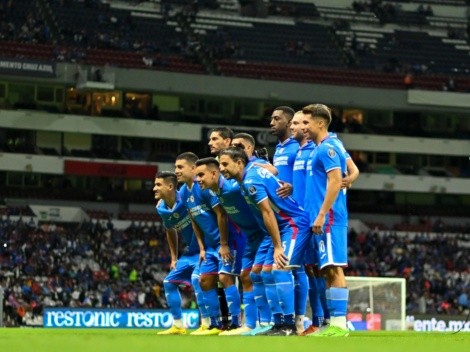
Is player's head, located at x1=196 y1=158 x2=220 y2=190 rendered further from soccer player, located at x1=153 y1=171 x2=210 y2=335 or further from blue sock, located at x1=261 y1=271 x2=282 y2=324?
soccer player, located at x1=153 y1=171 x2=210 y2=335

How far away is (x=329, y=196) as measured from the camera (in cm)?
1302

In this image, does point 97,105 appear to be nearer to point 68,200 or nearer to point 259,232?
point 68,200

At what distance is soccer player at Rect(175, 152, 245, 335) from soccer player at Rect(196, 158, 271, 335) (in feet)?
1.28

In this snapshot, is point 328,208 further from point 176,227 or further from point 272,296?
point 176,227

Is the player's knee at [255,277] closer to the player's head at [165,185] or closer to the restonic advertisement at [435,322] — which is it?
the player's head at [165,185]

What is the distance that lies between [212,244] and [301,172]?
2.04 meters

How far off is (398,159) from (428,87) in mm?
4467

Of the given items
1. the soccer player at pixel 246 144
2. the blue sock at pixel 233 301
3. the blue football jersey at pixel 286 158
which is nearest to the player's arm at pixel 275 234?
the soccer player at pixel 246 144

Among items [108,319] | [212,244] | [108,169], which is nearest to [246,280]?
[212,244]

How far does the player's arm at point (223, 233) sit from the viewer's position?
14.9 metres

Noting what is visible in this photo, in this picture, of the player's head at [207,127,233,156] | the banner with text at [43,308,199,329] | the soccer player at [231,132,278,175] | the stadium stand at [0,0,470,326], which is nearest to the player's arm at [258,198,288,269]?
the soccer player at [231,132,278,175]

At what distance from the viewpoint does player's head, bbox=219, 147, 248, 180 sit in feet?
44.9

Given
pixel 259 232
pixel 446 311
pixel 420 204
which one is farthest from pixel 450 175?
pixel 259 232

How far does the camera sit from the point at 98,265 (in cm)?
4375
